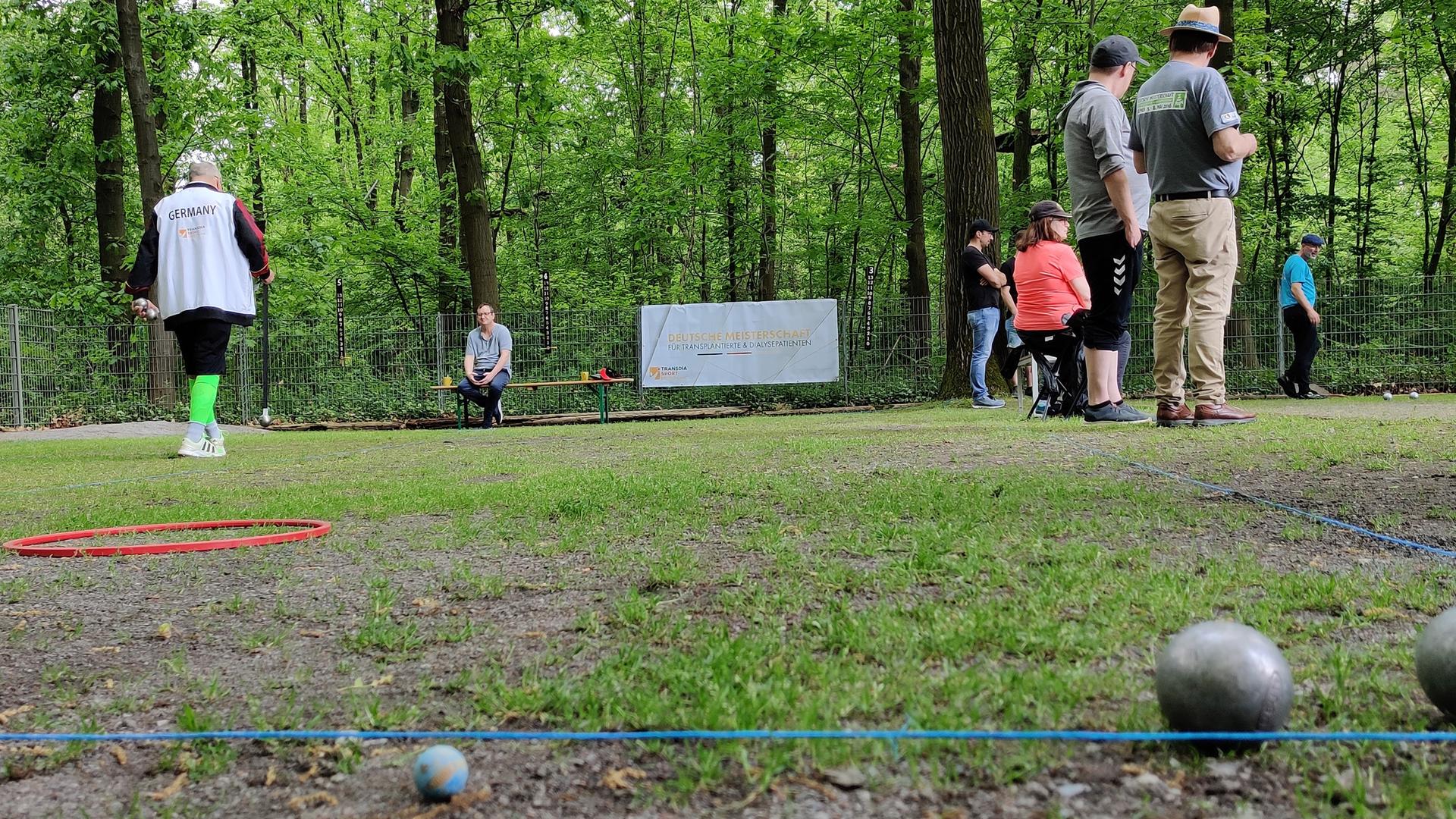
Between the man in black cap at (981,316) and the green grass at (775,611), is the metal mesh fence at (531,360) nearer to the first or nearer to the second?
the man in black cap at (981,316)

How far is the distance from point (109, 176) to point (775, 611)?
66.7 ft

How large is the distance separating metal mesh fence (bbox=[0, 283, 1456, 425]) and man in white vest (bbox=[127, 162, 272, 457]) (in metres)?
9.59

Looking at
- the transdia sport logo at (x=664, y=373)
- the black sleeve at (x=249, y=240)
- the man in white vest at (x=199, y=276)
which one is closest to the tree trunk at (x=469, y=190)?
the transdia sport logo at (x=664, y=373)

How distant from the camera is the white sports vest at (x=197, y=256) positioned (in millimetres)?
7727

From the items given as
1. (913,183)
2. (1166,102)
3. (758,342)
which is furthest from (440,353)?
(1166,102)

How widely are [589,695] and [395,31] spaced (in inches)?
1079

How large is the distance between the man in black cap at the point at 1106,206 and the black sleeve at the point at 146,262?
6.75 m

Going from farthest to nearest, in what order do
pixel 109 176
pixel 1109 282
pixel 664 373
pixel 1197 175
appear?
1. pixel 109 176
2. pixel 664 373
3. pixel 1109 282
4. pixel 1197 175

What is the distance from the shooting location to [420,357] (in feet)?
60.0

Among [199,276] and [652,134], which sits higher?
[652,134]

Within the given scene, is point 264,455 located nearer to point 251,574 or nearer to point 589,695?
A: point 251,574

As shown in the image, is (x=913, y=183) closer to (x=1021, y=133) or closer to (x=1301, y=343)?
(x=1021, y=133)

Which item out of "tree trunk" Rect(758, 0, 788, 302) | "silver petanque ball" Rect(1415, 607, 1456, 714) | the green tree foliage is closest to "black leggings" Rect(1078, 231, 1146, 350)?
"silver petanque ball" Rect(1415, 607, 1456, 714)

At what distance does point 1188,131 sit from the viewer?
20.5 ft
